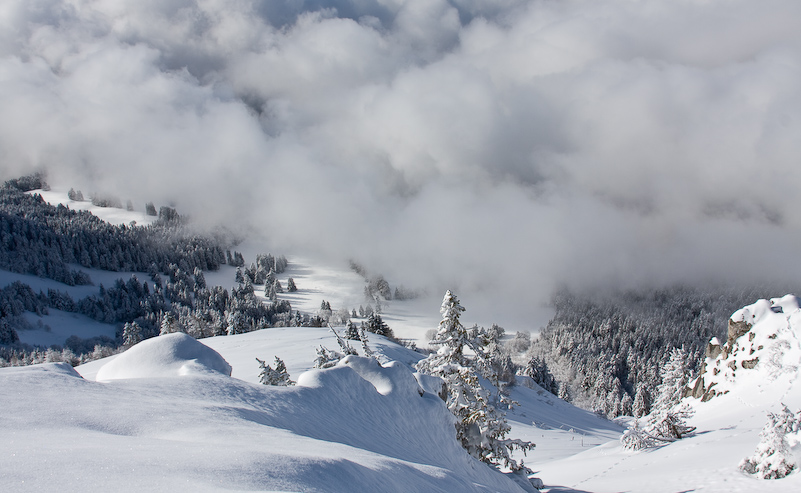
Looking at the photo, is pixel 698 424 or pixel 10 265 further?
pixel 10 265

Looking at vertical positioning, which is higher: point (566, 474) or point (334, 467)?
point (334, 467)

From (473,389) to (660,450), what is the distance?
15052mm

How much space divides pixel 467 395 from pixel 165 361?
14.6 m

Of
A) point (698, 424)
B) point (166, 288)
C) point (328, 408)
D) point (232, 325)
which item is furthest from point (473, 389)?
point (166, 288)

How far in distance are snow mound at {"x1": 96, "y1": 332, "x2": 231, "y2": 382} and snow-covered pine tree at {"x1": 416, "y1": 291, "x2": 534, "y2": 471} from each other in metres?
10.9

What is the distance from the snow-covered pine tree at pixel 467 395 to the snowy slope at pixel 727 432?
20.4 ft

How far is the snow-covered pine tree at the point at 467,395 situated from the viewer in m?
22.6

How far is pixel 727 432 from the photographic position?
92.3 ft

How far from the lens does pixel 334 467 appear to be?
812 cm

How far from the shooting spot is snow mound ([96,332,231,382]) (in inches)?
619

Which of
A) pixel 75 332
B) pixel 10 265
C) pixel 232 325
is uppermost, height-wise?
pixel 10 265

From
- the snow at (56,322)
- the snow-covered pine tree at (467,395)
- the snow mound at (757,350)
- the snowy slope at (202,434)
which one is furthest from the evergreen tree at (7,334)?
the snow mound at (757,350)

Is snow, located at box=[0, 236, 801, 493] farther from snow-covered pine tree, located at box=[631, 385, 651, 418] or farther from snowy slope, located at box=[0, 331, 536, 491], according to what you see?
snow-covered pine tree, located at box=[631, 385, 651, 418]

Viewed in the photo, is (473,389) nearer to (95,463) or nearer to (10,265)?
(95,463)
